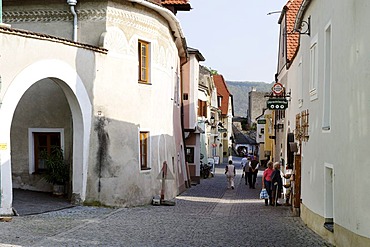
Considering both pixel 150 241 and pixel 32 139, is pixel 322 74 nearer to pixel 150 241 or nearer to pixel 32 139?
pixel 150 241

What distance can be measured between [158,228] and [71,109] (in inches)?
230

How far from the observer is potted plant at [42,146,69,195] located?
19.0 metres

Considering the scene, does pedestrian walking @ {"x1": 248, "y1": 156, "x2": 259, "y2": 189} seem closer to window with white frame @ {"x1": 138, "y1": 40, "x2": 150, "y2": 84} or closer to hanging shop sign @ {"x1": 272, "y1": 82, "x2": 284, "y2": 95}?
hanging shop sign @ {"x1": 272, "y1": 82, "x2": 284, "y2": 95}

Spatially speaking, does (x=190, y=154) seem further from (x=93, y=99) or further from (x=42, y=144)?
(x=93, y=99)

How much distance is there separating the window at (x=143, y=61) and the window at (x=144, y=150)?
6.54 feet

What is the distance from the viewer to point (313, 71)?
1545 cm

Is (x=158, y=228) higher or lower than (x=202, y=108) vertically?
lower

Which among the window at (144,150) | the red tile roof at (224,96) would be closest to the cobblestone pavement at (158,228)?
the window at (144,150)

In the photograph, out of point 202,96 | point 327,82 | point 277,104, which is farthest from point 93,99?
point 202,96

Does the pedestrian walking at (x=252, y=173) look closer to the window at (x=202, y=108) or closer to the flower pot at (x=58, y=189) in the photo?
the window at (x=202, y=108)

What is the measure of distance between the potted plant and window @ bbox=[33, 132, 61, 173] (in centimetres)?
55

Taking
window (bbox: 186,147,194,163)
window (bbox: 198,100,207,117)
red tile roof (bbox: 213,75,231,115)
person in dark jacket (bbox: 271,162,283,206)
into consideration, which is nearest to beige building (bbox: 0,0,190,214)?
person in dark jacket (bbox: 271,162,283,206)

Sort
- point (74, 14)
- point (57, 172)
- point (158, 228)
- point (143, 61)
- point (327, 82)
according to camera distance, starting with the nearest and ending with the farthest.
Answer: point (327, 82) < point (158, 228) < point (57, 172) < point (74, 14) < point (143, 61)

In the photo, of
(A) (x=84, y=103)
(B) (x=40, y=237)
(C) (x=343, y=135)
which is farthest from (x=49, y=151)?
(C) (x=343, y=135)
